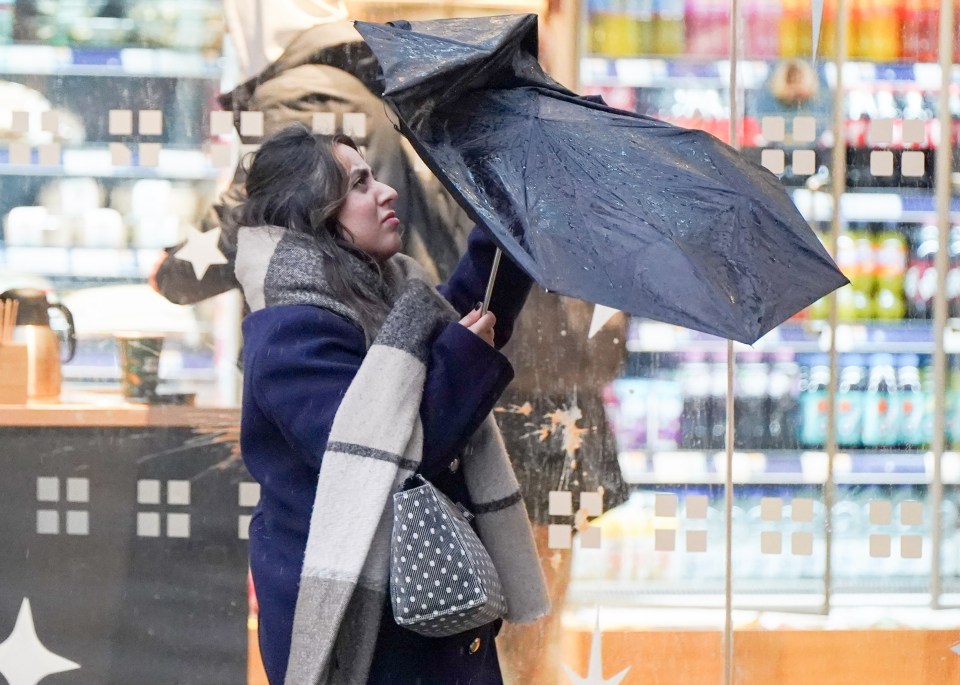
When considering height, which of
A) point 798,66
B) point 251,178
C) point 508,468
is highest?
point 798,66

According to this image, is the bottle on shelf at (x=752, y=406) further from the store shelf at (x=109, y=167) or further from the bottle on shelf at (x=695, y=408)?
the store shelf at (x=109, y=167)

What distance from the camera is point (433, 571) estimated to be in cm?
189

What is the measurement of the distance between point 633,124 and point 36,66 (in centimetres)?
226

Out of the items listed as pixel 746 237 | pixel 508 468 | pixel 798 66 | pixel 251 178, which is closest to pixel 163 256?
pixel 251 178

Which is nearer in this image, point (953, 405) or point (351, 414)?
point (351, 414)

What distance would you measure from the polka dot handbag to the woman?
2.7 inches

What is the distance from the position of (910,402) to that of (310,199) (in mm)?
2155

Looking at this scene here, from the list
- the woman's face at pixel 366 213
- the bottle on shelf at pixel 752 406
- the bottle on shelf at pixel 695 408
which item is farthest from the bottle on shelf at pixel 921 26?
the woman's face at pixel 366 213

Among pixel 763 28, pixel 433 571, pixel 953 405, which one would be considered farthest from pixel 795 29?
pixel 433 571

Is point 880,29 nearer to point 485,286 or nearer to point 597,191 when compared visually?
point 485,286

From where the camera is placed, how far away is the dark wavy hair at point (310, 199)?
212 cm

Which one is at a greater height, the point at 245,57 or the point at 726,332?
the point at 245,57

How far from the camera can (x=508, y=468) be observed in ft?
7.46

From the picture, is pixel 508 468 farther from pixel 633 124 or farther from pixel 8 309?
pixel 8 309
